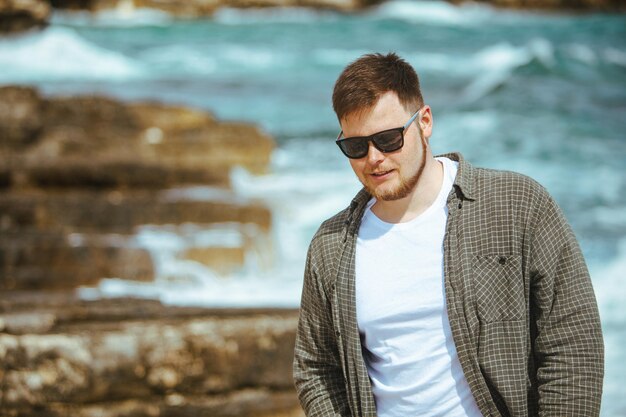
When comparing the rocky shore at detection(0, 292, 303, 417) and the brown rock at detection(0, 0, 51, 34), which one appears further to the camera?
the brown rock at detection(0, 0, 51, 34)

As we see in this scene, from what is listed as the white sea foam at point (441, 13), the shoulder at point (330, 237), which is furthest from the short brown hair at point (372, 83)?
the white sea foam at point (441, 13)

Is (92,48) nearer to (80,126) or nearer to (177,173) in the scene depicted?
(80,126)

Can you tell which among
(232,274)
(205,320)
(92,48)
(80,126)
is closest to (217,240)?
(232,274)

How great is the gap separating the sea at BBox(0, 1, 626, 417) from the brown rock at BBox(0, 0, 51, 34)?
28cm

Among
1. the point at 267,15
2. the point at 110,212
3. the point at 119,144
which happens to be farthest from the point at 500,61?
the point at 110,212

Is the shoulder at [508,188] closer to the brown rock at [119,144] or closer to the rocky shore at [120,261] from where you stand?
the rocky shore at [120,261]

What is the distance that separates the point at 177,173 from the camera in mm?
8898

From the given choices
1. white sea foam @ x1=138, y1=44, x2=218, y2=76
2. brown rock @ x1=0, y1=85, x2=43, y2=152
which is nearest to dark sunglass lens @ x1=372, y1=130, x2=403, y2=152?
brown rock @ x1=0, y1=85, x2=43, y2=152

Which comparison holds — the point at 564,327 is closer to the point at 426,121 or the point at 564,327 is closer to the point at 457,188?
the point at 457,188

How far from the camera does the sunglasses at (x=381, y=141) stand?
2.04 meters

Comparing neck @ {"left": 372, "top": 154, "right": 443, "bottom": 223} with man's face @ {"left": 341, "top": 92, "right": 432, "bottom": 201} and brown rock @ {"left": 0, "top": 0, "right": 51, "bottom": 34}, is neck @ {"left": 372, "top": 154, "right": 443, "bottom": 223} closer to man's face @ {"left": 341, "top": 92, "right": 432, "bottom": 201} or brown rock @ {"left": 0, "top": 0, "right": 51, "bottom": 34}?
man's face @ {"left": 341, "top": 92, "right": 432, "bottom": 201}

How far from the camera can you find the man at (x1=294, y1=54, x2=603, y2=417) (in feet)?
6.25

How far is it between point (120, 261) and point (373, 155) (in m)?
5.40

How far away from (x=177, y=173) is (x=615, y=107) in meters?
7.62
